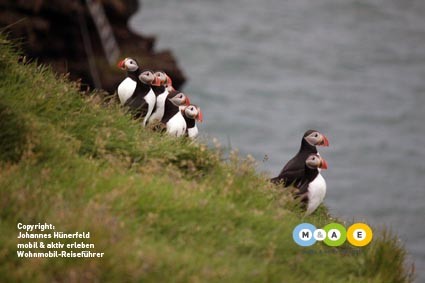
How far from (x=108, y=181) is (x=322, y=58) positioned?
51.6 m

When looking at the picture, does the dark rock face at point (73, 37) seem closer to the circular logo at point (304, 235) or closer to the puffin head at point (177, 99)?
the puffin head at point (177, 99)

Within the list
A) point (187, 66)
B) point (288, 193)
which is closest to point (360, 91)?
point (187, 66)

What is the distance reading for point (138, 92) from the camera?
9.70 meters

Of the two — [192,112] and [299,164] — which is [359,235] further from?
[192,112]

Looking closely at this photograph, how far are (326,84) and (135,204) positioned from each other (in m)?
46.5

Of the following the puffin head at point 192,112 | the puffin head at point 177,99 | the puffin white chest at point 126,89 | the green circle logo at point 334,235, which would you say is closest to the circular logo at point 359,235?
the green circle logo at point 334,235

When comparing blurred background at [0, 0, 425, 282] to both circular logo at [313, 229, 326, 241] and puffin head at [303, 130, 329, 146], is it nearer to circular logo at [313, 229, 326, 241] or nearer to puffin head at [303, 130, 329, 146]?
puffin head at [303, 130, 329, 146]

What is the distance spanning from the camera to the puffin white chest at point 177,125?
9.53 meters

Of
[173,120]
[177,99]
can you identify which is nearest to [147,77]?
[177,99]

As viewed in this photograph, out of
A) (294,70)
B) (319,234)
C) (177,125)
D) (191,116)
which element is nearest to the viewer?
(319,234)

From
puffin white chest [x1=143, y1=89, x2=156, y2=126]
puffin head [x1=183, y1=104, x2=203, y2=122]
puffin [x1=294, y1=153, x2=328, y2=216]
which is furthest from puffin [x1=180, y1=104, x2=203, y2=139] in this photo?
puffin [x1=294, y1=153, x2=328, y2=216]

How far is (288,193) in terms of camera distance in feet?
27.8

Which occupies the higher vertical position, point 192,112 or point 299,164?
point 192,112

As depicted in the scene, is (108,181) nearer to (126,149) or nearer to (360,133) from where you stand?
(126,149)
